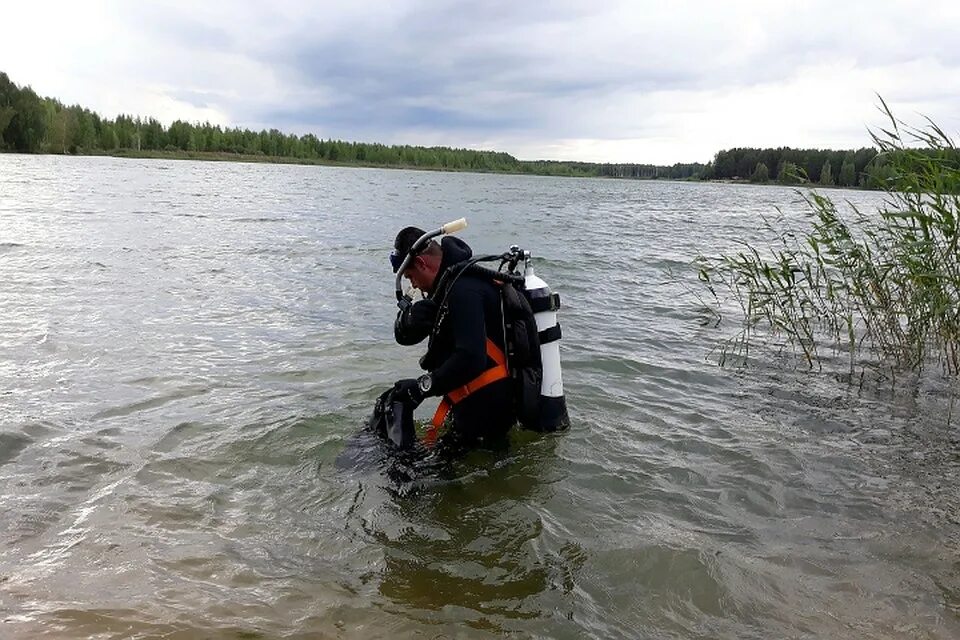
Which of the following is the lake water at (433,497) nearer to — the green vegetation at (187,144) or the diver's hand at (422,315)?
the diver's hand at (422,315)

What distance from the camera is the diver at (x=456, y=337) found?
441cm

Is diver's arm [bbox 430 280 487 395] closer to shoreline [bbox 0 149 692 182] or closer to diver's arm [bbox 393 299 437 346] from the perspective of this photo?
diver's arm [bbox 393 299 437 346]

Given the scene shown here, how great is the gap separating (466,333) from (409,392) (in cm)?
80

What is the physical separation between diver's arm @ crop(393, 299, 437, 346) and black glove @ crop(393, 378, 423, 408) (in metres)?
0.38

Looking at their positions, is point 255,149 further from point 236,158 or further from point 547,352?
point 547,352

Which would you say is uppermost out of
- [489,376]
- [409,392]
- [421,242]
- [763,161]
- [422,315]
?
[763,161]

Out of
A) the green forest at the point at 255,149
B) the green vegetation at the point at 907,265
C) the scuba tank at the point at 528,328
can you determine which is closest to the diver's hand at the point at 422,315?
the scuba tank at the point at 528,328

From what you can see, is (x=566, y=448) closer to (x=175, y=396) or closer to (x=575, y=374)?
(x=575, y=374)

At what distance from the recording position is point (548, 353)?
4.82 meters

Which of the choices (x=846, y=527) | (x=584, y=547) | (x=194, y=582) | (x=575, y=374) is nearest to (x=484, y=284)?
(x=584, y=547)

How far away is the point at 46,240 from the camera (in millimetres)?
15719

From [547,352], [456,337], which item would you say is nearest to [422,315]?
[456,337]

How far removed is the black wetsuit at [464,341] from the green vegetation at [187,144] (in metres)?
82.0

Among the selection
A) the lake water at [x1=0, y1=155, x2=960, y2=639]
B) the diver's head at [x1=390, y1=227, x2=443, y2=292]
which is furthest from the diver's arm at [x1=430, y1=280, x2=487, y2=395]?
the lake water at [x1=0, y1=155, x2=960, y2=639]
